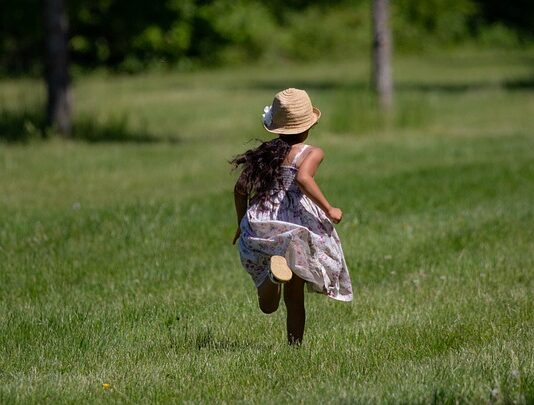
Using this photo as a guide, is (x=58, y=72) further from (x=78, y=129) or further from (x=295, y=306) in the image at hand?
(x=295, y=306)

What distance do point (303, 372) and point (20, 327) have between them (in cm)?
204

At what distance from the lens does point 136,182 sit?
1435 cm

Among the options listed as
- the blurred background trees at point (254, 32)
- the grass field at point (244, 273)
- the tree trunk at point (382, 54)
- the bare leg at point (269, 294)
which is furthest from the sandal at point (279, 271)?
the blurred background trees at point (254, 32)

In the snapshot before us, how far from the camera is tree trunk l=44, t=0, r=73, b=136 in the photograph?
1822 cm

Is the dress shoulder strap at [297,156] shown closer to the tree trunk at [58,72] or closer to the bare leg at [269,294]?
the bare leg at [269,294]

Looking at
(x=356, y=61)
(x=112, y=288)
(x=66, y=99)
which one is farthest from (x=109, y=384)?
(x=356, y=61)

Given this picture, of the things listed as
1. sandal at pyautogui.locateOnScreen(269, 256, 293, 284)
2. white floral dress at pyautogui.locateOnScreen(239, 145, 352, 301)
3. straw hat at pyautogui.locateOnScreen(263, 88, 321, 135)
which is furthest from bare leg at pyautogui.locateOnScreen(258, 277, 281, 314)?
straw hat at pyautogui.locateOnScreen(263, 88, 321, 135)

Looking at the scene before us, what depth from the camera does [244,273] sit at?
8.97 m

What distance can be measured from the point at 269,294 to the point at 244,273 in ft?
8.42

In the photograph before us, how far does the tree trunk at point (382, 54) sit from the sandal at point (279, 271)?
46.9ft

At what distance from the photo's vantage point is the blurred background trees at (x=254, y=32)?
106 feet

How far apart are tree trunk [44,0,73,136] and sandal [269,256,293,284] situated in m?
12.8

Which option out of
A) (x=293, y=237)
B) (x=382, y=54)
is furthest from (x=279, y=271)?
(x=382, y=54)

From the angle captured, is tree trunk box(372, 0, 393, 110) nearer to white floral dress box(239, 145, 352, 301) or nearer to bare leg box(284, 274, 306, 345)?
bare leg box(284, 274, 306, 345)
